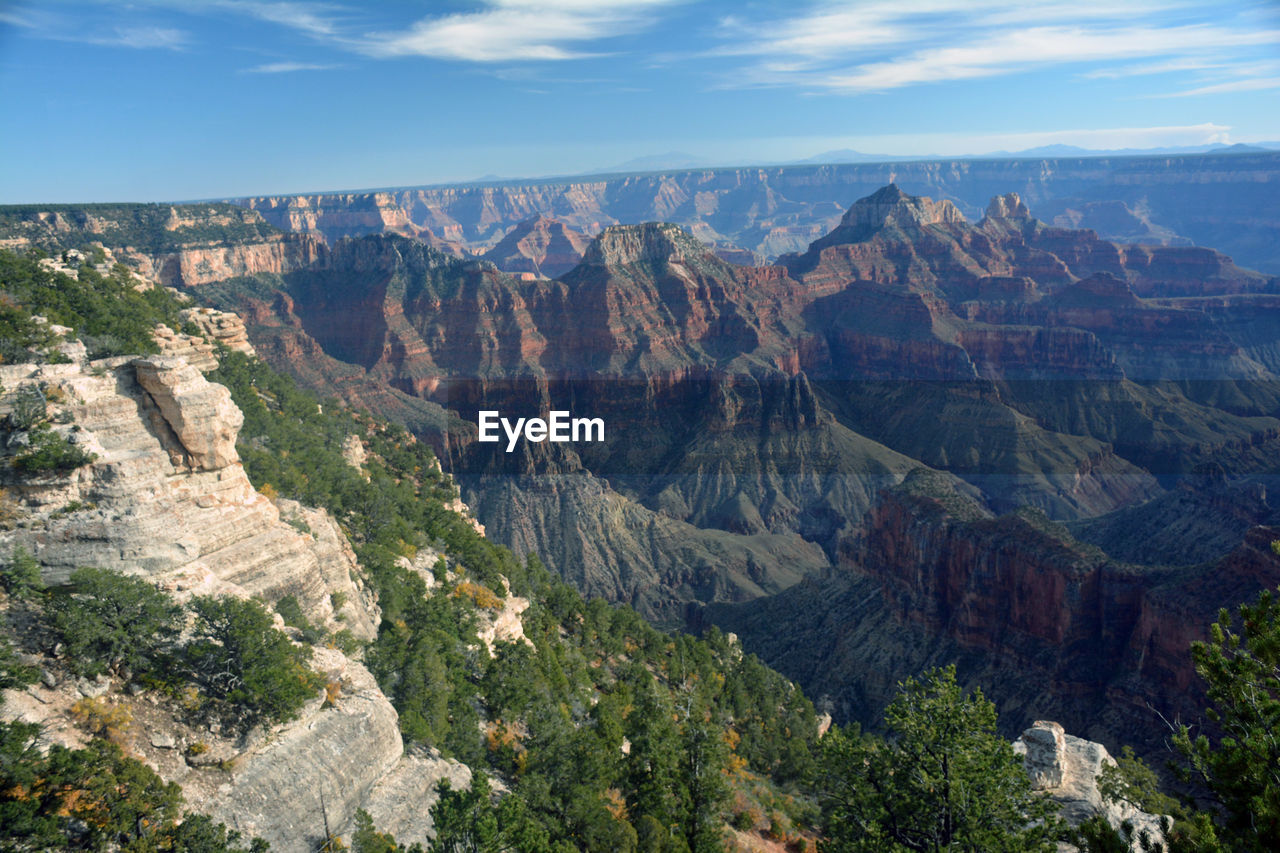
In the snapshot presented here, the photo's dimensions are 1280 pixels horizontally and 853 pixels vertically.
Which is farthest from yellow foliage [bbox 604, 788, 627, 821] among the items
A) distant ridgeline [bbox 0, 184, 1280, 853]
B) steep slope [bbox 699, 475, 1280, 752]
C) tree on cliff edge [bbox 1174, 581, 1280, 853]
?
steep slope [bbox 699, 475, 1280, 752]

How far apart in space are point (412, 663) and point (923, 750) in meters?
23.3

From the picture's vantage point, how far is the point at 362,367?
183000 millimetres

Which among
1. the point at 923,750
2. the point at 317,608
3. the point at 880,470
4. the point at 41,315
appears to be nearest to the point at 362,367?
the point at 880,470

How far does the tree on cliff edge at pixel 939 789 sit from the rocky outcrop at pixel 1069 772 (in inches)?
524

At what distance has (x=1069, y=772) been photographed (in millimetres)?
40188

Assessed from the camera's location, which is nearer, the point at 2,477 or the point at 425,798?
the point at 2,477

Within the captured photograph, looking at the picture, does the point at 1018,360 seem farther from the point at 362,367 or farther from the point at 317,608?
the point at 317,608

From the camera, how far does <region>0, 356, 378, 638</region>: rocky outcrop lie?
2675 cm

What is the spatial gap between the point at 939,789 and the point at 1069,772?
72.5 feet

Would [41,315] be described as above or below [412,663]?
above

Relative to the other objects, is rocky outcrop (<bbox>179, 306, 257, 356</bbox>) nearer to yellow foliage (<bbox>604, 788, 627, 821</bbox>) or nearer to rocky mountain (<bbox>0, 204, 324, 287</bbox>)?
yellow foliage (<bbox>604, 788, 627, 821</bbox>)

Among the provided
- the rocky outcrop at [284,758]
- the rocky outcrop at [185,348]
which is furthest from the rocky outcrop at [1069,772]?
the rocky outcrop at [185,348]

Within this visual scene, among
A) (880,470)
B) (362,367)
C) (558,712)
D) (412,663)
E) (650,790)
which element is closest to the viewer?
(650,790)

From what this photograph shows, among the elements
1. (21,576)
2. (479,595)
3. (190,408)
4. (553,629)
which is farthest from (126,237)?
(21,576)
